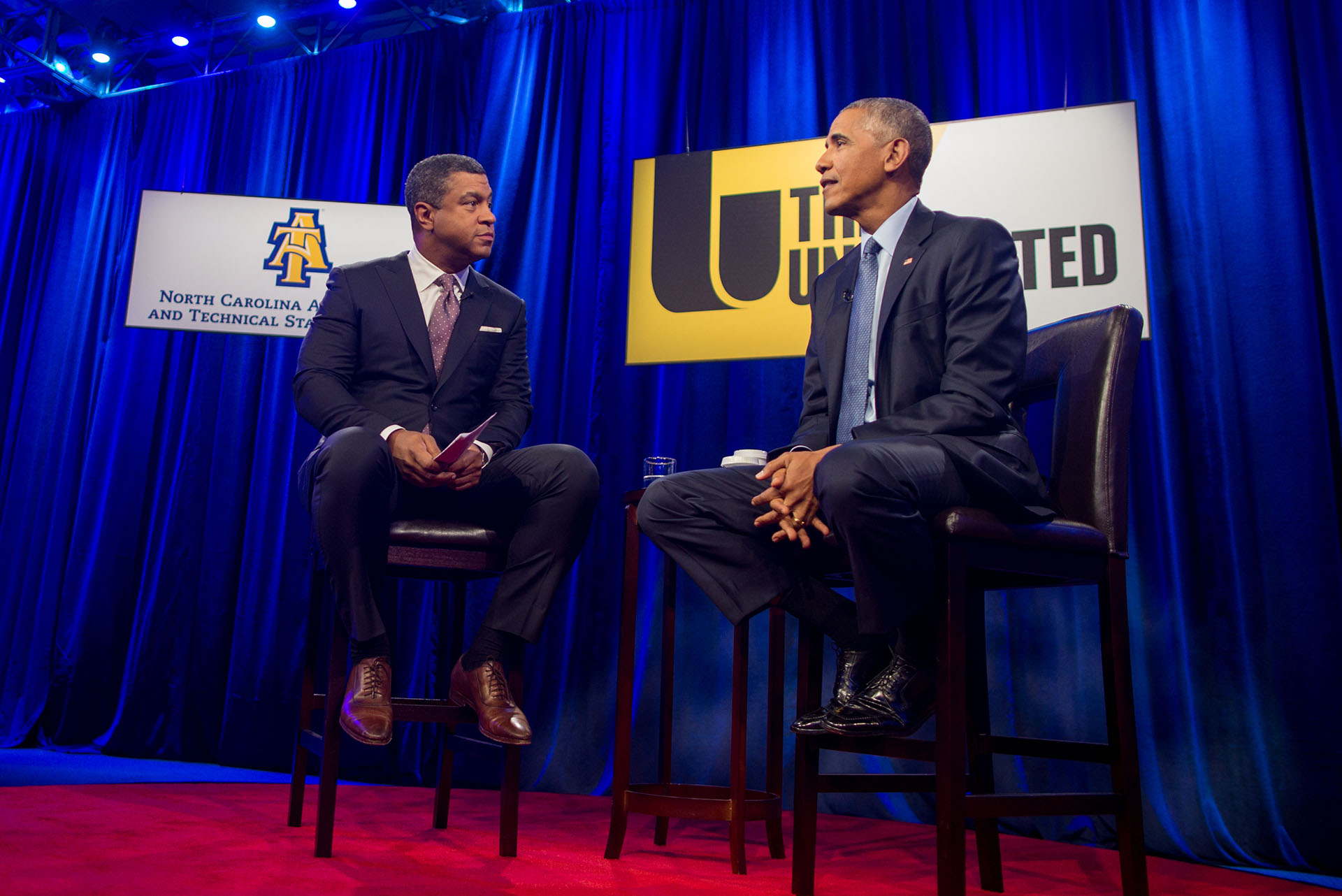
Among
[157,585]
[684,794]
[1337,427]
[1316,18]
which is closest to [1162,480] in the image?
[1337,427]

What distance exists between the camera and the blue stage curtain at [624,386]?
2617 millimetres

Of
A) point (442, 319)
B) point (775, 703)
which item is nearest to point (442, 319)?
point (442, 319)

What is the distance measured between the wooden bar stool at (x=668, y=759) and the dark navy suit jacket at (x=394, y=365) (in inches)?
20.1

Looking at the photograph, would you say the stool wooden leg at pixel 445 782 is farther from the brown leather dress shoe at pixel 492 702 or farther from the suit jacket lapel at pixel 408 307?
the suit jacket lapel at pixel 408 307

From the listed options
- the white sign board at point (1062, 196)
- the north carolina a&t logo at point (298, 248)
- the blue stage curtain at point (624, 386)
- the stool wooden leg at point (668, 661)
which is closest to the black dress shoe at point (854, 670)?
the stool wooden leg at point (668, 661)

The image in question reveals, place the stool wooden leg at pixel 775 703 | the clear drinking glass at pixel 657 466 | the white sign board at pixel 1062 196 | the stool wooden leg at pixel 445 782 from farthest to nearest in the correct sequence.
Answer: the clear drinking glass at pixel 657 466
the white sign board at pixel 1062 196
the stool wooden leg at pixel 445 782
the stool wooden leg at pixel 775 703

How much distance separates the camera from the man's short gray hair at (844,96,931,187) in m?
2.09

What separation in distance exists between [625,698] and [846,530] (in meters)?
0.89

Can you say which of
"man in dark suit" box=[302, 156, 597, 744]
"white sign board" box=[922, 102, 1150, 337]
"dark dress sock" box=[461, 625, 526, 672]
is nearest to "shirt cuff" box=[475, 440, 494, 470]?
"man in dark suit" box=[302, 156, 597, 744]

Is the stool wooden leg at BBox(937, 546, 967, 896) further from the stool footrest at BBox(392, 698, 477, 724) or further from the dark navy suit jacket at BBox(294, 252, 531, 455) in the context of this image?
the dark navy suit jacket at BBox(294, 252, 531, 455)

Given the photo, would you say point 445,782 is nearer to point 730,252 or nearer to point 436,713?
point 436,713

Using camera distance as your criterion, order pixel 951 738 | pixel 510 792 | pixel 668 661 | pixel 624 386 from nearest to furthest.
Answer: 1. pixel 951 738
2. pixel 510 792
3. pixel 668 661
4. pixel 624 386

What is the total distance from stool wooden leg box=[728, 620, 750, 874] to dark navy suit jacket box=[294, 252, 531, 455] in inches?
30.0

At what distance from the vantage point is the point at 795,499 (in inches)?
62.7
